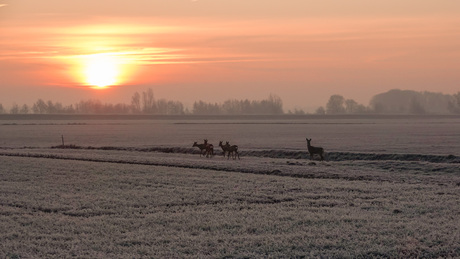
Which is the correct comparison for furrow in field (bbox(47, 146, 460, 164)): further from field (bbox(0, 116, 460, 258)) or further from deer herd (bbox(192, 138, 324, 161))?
field (bbox(0, 116, 460, 258))

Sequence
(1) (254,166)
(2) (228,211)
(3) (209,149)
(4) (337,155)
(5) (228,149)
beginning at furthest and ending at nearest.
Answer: (4) (337,155) < (3) (209,149) < (5) (228,149) < (1) (254,166) < (2) (228,211)

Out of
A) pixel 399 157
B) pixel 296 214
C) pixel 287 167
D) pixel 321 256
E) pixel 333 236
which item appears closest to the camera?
pixel 321 256

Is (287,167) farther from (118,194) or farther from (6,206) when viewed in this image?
(6,206)

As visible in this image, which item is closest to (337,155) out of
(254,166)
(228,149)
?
(228,149)

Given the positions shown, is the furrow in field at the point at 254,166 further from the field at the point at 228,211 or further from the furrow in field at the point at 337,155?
the furrow in field at the point at 337,155

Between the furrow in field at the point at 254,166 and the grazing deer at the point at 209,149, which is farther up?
the grazing deer at the point at 209,149

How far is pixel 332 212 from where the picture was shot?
21.0 meters

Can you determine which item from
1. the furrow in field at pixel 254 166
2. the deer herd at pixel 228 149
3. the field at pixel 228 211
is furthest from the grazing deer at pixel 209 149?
the field at pixel 228 211

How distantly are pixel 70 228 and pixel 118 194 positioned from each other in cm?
A: 726

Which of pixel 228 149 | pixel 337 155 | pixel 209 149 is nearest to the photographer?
pixel 228 149

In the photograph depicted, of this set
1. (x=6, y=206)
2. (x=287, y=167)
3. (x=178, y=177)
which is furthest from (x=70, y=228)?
(x=287, y=167)

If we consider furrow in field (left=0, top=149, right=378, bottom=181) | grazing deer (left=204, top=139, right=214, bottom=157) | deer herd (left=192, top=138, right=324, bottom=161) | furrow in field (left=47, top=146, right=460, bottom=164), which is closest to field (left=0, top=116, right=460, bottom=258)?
furrow in field (left=0, top=149, right=378, bottom=181)

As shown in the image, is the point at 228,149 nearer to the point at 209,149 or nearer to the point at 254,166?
the point at 209,149

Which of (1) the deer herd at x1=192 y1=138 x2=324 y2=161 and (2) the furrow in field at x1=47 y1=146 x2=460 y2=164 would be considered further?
(1) the deer herd at x1=192 y1=138 x2=324 y2=161
